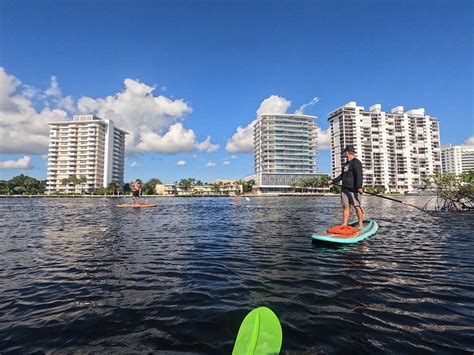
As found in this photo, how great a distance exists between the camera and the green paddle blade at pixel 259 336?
2.84 meters

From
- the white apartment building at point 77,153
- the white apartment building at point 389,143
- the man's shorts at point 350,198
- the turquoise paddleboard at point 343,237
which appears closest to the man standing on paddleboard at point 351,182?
the man's shorts at point 350,198

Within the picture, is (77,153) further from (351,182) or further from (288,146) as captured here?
(351,182)

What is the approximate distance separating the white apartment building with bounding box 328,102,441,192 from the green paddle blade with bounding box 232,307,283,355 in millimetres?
188827

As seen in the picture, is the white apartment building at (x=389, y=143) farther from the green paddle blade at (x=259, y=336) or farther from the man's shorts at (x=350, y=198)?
the green paddle blade at (x=259, y=336)

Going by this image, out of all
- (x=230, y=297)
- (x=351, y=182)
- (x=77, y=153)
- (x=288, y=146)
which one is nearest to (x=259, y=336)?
(x=230, y=297)

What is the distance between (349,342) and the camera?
353 centimetres

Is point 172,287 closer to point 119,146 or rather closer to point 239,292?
point 239,292

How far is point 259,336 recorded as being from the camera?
2.93 metres

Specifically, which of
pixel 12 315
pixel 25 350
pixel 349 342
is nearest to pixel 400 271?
pixel 349 342

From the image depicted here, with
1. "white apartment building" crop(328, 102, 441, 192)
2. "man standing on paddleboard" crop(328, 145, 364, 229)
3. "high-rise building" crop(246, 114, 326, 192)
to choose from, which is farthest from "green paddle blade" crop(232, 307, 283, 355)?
"white apartment building" crop(328, 102, 441, 192)

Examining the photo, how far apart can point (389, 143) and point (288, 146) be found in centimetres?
6806

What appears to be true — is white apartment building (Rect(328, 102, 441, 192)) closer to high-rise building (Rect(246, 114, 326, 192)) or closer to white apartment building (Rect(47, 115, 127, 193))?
high-rise building (Rect(246, 114, 326, 192))

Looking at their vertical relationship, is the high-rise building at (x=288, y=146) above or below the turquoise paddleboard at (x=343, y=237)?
above

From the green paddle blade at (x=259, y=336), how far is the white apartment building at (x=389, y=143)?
189m
